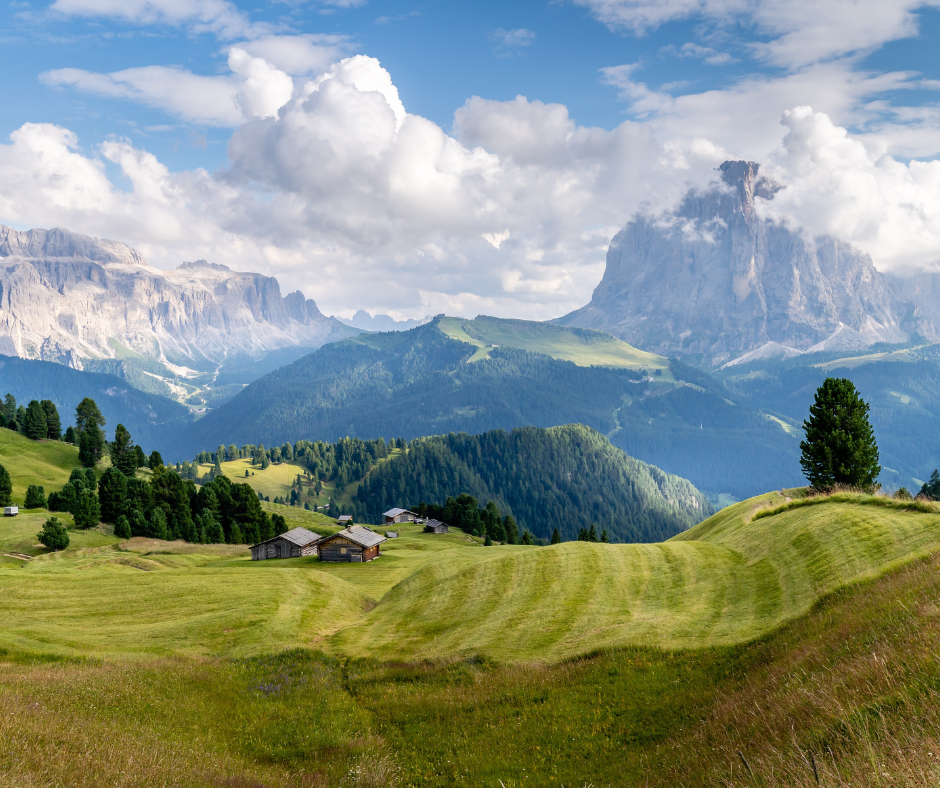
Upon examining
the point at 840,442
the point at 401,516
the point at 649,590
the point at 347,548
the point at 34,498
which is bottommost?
the point at 401,516

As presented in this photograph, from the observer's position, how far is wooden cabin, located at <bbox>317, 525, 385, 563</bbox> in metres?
94.8

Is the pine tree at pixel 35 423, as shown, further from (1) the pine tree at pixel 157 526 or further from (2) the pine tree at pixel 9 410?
(1) the pine tree at pixel 157 526

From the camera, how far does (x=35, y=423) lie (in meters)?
162

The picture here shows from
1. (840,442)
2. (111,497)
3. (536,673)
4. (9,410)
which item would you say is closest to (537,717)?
(536,673)

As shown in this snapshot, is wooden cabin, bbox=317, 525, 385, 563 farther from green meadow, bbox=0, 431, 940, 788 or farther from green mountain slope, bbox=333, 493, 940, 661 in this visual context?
green mountain slope, bbox=333, 493, 940, 661

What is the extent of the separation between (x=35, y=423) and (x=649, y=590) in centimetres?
18581

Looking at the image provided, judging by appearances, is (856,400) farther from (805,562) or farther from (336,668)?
(336,668)

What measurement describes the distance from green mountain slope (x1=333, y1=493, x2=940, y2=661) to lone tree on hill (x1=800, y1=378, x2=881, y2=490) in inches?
758

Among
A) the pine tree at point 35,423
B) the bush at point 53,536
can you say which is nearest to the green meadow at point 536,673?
the bush at point 53,536

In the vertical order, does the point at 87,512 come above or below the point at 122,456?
below

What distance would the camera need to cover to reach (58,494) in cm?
11256

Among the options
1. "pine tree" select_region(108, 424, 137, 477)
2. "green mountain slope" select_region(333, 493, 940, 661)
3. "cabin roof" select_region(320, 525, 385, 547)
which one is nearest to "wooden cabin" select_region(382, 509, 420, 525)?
"pine tree" select_region(108, 424, 137, 477)

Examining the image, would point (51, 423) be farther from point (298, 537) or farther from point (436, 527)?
point (436, 527)

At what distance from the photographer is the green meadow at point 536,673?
46.9 feet
